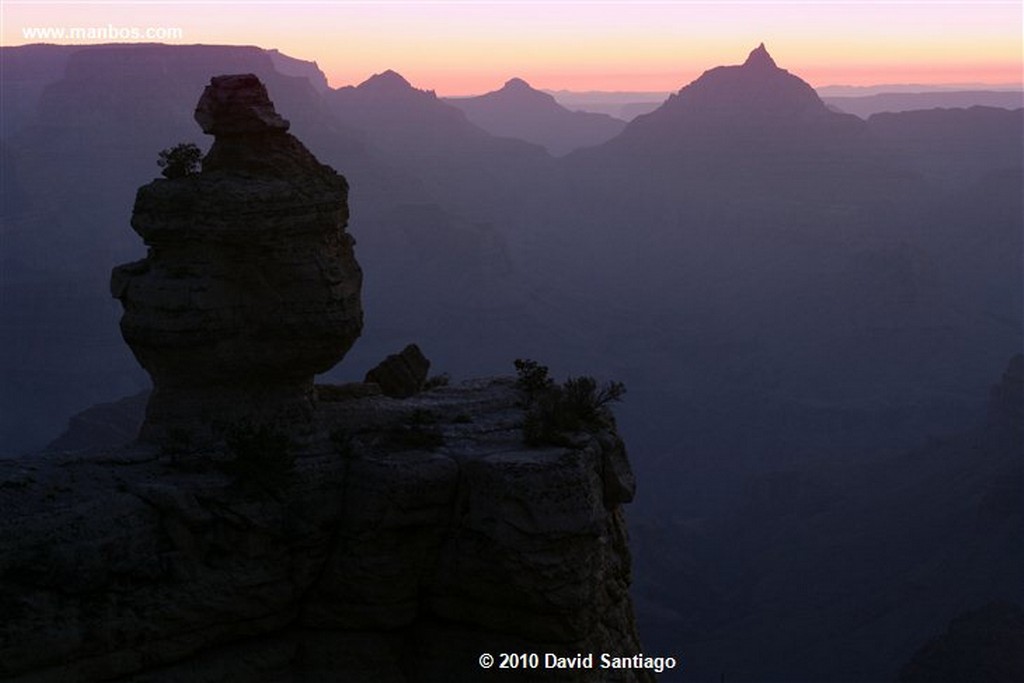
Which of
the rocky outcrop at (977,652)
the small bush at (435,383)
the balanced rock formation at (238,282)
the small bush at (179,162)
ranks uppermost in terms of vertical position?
the small bush at (179,162)

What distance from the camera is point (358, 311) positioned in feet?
82.5

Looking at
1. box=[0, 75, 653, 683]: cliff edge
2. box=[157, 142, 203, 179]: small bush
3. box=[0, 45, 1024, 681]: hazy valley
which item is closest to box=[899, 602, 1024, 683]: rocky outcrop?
box=[0, 45, 1024, 681]: hazy valley

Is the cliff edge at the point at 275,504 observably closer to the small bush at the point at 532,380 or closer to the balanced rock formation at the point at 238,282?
the balanced rock formation at the point at 238,282

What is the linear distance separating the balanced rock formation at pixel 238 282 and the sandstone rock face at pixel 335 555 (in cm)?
150

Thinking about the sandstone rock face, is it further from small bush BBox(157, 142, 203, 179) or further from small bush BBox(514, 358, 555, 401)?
small bush BBox(157, 142, 203, 179)

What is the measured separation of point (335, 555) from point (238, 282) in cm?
567

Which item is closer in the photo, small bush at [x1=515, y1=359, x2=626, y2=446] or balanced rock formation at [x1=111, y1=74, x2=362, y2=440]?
balanced rock formation at [x1=111, y1=74, x2=362, y2=440]

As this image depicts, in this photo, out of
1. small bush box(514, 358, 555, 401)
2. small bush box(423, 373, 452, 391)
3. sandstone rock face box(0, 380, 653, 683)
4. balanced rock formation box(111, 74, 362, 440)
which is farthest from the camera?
small bush box(423, 373, 452, 391)

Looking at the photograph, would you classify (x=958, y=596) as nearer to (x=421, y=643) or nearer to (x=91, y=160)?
(x=421, y=643)

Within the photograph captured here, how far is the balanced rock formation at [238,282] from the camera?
23.5 meters

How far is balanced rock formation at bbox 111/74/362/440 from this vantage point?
23469 mm

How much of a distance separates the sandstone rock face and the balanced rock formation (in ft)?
4.92

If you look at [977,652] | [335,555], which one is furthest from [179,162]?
[977,652]

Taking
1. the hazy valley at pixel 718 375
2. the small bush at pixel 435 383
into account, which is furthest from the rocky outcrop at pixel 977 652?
the small bush at pixel 435 383
